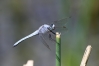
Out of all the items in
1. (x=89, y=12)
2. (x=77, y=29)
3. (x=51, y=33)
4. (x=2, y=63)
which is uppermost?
(x=89, y=12)

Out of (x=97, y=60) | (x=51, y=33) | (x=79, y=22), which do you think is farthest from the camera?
(x=97, y=60)

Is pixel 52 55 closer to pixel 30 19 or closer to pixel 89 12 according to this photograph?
pixel 30 19

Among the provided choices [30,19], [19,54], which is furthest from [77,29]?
[19,54]

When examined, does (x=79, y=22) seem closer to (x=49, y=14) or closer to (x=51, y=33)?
(x=49, y=14)

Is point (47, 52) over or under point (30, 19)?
under

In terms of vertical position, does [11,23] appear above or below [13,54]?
above

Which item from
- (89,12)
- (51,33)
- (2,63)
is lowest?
(51,33)

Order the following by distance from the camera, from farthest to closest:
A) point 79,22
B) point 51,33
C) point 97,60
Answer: point 97,60, point 79,22, point 51,33

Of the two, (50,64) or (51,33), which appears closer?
→ (51,33)

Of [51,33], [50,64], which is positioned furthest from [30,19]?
[51,33]
